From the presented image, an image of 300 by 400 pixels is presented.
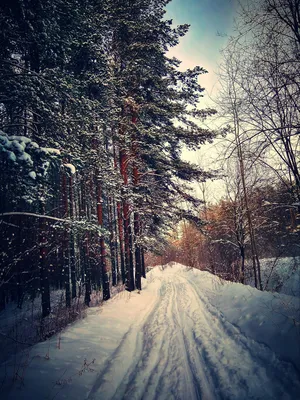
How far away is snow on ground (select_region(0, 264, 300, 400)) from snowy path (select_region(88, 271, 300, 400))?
0.6 inches

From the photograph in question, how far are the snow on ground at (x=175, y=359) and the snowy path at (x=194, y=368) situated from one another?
0.01m

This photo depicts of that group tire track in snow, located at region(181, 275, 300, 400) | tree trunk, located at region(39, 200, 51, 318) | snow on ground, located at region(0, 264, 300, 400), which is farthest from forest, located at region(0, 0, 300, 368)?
tire track in snow, located at region(181, 275, 300, 400)

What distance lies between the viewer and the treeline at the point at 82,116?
5.24 meters

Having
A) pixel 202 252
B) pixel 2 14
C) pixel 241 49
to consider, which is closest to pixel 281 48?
pixel 241 49

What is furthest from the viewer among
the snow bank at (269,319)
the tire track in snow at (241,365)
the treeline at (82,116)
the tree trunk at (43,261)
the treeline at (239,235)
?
the treeline at (239,235)

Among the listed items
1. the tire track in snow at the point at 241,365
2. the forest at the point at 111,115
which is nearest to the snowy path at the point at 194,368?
the tire track in snow at the point at 241,365

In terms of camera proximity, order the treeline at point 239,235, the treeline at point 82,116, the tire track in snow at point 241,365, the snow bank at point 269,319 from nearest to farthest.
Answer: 1. the tire track in snow at point 241,365
2. the snow bank at point 269,319
3. the treeline at point 82,116
4. the treeline at point 239,235

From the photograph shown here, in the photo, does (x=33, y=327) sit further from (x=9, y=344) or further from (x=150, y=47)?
(x=150, y=47)

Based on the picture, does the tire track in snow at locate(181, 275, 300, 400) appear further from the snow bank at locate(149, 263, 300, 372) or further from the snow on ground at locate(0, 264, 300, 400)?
the snow bank at locate(149, 263, 300, 372)

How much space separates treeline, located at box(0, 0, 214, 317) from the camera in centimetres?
524

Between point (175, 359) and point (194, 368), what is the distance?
1.77 feet

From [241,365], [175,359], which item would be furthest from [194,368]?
[241,365]

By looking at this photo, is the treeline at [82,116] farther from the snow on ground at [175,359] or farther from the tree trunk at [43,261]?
the snow on ground at [175,359]

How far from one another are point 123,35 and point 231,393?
14.0m
